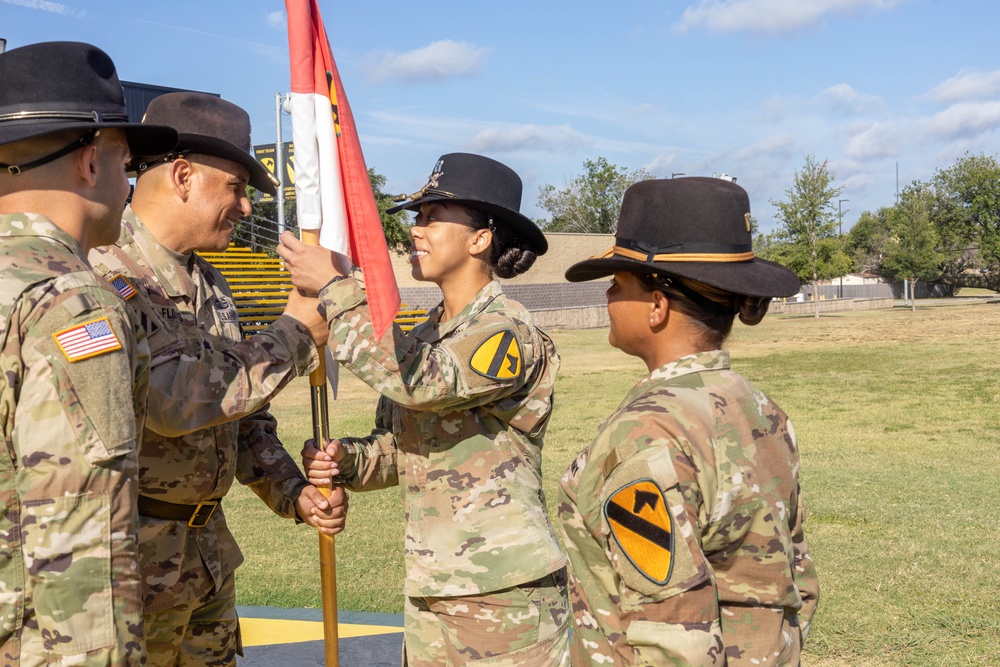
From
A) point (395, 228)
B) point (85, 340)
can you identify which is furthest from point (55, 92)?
point (395, 228)

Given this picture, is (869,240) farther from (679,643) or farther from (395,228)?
(679,643)

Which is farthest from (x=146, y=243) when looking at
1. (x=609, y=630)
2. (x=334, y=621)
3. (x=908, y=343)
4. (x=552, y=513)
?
(x=908, y=343)

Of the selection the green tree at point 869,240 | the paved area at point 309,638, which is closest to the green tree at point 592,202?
the green tree at point 869,240

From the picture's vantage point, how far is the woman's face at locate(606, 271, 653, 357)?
239 cm

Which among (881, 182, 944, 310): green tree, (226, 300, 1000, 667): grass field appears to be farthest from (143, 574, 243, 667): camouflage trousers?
(881, 182, 944, 310): green tree

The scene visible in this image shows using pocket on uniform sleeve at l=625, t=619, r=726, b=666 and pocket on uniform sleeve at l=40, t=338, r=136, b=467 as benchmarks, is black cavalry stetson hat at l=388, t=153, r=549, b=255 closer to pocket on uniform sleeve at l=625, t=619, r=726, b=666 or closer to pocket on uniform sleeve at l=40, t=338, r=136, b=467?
pocket on uniform sleeve at l=40, t=338, r=136, b=467

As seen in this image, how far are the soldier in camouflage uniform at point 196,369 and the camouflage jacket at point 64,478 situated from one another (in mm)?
856

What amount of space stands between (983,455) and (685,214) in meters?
10.2

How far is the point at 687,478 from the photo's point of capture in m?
2.02

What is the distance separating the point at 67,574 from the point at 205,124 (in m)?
1.91

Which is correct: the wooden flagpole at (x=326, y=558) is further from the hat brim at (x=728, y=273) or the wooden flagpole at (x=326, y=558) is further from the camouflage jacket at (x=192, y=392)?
the hat brim at (x=728, y=273)

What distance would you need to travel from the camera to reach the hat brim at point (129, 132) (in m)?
2.09

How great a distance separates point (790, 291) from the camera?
2410 millimetres

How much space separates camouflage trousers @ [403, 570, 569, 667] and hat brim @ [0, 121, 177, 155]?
68.3 inches
